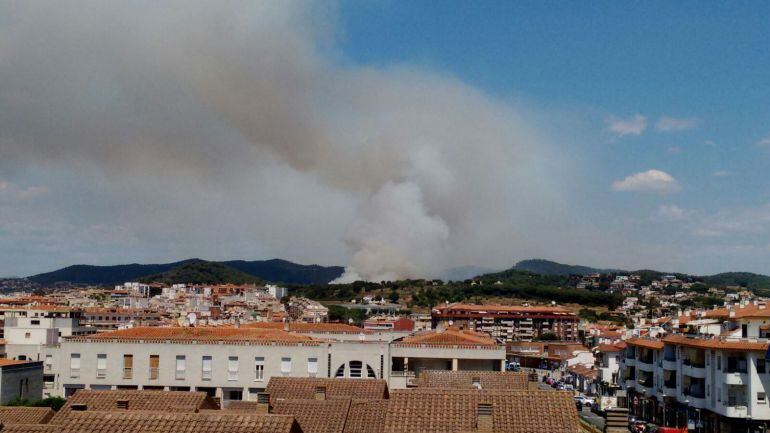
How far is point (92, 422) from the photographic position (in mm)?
16203

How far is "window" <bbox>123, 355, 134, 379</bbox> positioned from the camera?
169 feet

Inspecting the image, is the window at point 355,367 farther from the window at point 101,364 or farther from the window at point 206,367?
the window at point 101,364

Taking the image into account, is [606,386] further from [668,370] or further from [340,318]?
[340,318]

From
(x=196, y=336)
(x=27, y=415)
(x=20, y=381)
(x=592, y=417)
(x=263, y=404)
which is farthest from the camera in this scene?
(x=592, y=417)

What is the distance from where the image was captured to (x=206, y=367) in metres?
51.4

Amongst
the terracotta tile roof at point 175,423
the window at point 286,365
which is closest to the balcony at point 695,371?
the window at point 286,365

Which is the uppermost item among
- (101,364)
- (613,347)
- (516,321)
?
(101,364)

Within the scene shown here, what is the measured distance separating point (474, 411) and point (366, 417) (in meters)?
6.51

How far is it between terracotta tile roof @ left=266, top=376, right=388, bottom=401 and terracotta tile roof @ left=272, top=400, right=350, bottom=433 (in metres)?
3.18

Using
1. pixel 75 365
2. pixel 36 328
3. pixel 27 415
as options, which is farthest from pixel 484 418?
pixel 36 328

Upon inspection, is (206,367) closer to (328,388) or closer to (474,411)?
(328,388)

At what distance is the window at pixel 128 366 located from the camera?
169ft

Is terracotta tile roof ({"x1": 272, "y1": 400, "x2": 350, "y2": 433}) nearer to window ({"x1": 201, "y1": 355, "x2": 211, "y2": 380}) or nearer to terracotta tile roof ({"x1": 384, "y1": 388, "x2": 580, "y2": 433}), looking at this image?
terracotta tile roof ({"x1": 384, "y1": 388, "x2": 580, "y2": 433})

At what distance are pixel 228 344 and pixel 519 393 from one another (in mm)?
33538
